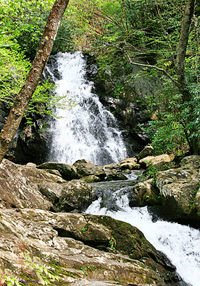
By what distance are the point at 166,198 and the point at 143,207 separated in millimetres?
959

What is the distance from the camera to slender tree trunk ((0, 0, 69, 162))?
2195 mm

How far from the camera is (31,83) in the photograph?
2.42 m

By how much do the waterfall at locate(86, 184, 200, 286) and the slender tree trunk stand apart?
452 cm

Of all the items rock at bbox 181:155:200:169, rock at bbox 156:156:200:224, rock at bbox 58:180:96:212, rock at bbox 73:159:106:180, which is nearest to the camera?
rock at bbox 156:156:200:224

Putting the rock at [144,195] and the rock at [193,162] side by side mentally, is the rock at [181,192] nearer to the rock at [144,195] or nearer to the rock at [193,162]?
the rock at [193,162]

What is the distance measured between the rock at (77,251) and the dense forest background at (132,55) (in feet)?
6.99

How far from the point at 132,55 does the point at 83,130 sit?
651cm

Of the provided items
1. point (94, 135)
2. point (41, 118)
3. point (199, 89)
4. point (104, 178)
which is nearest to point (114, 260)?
point (199, 89)

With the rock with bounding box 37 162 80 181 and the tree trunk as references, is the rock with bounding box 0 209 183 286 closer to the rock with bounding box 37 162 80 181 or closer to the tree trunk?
the tree trunk

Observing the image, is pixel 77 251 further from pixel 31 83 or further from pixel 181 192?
pixel 181 192

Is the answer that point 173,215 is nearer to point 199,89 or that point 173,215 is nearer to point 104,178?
point 199,89

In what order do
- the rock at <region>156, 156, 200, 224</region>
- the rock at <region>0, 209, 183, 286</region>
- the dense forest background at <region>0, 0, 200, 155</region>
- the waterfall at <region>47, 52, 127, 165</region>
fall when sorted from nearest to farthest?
the rock at <region>0, 209, 183, 286</region> → the rock at <region>156, 156, 200, 224</region> → the dense forest background at <region>0, 0, 200, 155</region> → the waterfall at <region>47, 52, 127, 165</region>

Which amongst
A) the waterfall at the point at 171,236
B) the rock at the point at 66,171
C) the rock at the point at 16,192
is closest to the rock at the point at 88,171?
the rock at the point at 66,171

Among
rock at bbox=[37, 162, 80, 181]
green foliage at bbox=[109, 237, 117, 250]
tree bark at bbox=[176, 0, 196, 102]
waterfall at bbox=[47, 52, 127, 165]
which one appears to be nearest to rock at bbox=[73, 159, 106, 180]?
rock at bbox=[37, 162, 80, 181]
